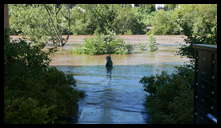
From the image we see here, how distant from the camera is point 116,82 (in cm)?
1212

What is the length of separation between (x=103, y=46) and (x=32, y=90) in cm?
1605

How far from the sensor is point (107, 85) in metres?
11.4

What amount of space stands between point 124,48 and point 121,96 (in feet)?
41.0

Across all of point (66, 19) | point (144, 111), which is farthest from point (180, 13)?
point (144, 111)

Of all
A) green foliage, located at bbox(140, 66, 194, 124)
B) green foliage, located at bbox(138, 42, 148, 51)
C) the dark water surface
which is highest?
green foliage, located at bbox(138, 42, 148, 51)

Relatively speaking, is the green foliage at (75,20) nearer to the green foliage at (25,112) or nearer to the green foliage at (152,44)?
the green foliage at (152,44)

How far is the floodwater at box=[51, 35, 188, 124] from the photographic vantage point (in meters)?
7.01

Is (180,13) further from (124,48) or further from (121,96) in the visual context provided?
(121,96)

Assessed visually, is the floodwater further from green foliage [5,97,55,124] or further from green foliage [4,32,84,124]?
green foliage [5,97,55,124]

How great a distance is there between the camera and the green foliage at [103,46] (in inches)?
848

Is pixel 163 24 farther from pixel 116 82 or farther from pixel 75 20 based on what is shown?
pixel 116 82

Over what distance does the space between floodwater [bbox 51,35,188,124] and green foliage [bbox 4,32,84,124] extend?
59cm

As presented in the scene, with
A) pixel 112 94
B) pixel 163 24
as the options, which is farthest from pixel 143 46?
pixel 112 94

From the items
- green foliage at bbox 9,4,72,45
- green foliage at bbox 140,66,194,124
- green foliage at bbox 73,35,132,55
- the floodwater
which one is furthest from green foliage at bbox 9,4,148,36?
green foliage at bbox 140,66,194,124
